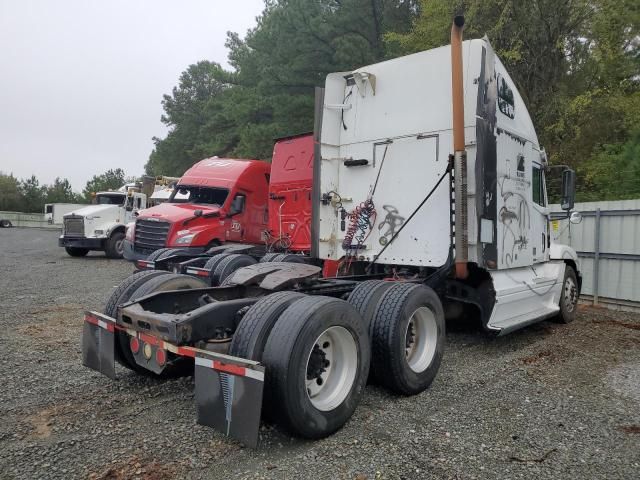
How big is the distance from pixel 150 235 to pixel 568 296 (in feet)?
28.6

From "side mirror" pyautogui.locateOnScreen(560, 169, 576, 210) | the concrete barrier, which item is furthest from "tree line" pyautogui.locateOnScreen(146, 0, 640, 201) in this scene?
the concrete barrier

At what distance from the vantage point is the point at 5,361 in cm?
519

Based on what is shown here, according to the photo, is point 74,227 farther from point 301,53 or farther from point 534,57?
point 534,57

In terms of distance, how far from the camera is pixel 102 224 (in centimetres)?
1848

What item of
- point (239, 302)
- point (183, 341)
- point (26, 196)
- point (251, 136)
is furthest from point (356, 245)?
point (26, 196)

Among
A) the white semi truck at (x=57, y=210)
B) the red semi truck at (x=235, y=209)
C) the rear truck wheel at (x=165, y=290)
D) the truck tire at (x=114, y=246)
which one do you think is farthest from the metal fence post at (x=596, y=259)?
the white semi truck at (x=57, y=210)

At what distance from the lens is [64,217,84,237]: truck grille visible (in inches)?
713

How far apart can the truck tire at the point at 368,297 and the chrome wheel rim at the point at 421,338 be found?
0.38 m

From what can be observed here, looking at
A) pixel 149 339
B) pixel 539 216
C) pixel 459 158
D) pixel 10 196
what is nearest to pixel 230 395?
pixel 149 339

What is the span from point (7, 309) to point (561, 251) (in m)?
9.11

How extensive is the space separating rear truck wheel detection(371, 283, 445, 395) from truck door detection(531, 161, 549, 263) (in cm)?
294

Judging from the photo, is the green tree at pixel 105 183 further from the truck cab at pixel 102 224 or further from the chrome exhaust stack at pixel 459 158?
the chrome exhaust stack at pixel 459 158

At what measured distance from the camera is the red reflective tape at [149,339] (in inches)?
141

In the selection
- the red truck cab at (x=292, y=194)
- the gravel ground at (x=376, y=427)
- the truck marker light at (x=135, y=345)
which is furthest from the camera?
the red truck cab at (x=292, y=194)
